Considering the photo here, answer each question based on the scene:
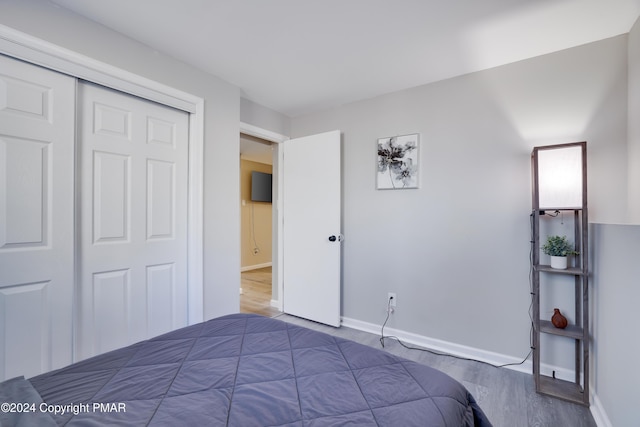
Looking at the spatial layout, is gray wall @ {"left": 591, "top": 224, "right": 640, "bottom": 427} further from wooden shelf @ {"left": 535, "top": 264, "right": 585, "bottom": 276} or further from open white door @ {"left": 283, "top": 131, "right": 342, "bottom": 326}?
open white door @ {"left": 283, "top": 131, "right": 342, "bottom": 326}

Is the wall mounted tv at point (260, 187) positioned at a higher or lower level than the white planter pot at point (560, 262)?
higher

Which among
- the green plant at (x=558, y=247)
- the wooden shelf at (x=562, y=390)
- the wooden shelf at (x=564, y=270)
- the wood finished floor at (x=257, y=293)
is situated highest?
the green plant at (x=558, y=247)

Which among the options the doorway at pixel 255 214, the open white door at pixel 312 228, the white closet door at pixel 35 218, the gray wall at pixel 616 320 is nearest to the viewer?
the gray wall at pixel 616 320

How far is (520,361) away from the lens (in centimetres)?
216

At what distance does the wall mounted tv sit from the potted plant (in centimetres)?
507

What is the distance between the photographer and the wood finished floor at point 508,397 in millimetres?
1639

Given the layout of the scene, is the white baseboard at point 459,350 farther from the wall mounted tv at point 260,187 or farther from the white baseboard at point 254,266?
the wall mounted tv at point 260,187

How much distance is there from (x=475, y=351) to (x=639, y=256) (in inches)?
55.9

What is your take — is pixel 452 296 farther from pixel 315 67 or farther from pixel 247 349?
pixel 315 67

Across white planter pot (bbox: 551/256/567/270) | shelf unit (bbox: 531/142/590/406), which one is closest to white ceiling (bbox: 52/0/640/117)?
shelf unit (bbox: 531/142/590/406)

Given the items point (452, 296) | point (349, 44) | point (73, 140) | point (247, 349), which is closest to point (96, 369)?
point (247, 349)

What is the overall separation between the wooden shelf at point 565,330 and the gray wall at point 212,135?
2.40 meters

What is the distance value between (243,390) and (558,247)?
2.10 m

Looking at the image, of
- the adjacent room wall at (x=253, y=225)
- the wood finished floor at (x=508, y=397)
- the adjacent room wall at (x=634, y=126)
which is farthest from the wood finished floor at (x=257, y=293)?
the adjacent room wall at (x=634, y=126)
